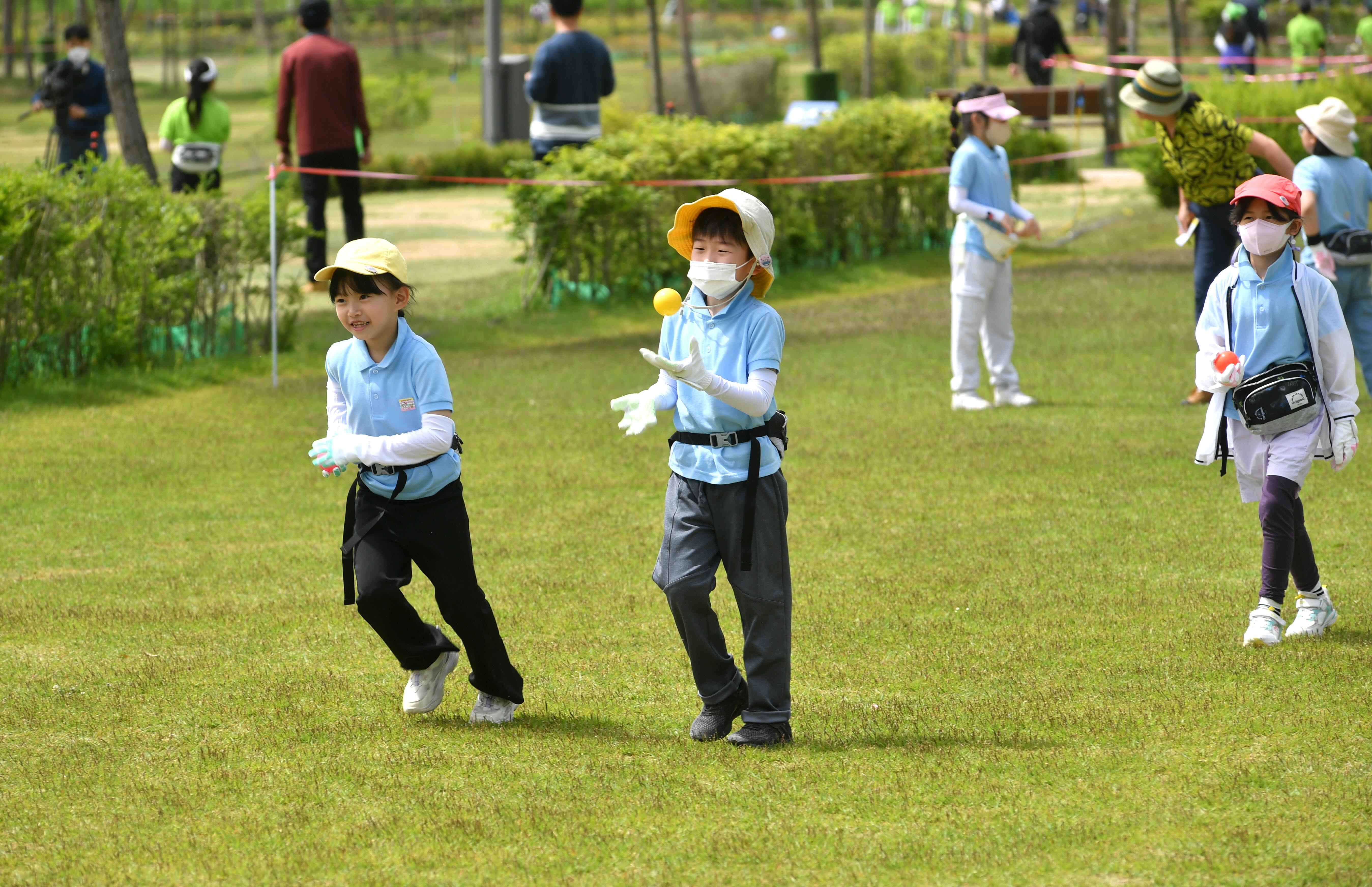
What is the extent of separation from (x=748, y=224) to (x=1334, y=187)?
17.1ft

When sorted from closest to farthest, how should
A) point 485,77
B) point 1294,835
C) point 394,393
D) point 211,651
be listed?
point 1294,835
point 394,393
point 211,651
point 485,77

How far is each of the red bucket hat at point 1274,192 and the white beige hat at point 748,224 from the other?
187cm

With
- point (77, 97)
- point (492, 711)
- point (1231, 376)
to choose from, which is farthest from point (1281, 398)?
point (77, 97)

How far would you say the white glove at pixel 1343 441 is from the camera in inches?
217

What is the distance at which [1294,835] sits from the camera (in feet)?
12.9

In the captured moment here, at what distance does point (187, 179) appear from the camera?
48.4 feet

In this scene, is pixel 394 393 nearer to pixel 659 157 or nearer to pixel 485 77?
pixel 659 157

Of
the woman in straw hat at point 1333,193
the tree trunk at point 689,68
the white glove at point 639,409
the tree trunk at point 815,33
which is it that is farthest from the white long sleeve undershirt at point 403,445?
the tree trunk at point 815,33

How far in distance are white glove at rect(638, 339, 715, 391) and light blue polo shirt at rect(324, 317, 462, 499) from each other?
778 millimetres

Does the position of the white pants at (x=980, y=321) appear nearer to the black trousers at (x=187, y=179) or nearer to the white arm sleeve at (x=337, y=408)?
the white arm sleeve at (x=337, y=408)

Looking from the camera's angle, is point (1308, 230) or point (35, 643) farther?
point (1308, 230)

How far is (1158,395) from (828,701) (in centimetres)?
601

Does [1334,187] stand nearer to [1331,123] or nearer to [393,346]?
[1331,123]

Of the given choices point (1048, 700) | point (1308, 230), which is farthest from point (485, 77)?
point (1048, 700)
